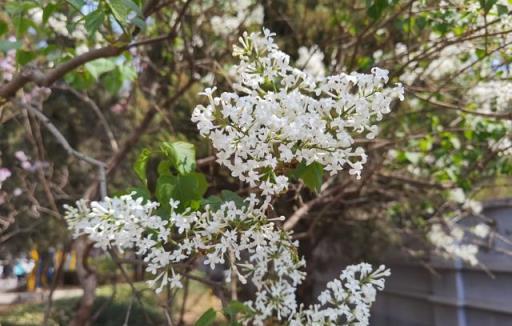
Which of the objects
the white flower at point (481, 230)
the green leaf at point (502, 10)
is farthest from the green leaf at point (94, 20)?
the white flower at point (481, 230)

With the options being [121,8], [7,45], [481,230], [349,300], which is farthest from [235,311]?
[481,230]

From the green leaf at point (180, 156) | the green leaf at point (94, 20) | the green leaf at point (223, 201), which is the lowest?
the green leaf at point (223, 201)

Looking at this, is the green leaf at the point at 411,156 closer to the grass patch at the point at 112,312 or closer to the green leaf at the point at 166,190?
the grass patch at the point at 112,312

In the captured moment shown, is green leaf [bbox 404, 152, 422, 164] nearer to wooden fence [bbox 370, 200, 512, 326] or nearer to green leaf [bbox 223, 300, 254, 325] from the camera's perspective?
wooden fence [bbox 370, 200, 512, 326]

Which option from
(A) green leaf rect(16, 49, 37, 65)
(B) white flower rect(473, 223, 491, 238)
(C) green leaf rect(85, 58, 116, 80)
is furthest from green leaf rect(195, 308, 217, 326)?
(B) white flower rect(473, 223, 491, 238)

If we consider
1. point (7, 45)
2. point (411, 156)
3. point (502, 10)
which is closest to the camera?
point (7, 45)

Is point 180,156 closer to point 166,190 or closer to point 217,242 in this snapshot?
point 166,190

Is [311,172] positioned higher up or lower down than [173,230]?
higher up

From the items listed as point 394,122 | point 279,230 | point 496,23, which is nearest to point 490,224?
point 394,122

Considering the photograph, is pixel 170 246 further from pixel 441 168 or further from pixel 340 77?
pixel 441 168
